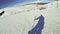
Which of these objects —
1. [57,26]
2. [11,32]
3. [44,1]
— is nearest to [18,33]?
[11,32]

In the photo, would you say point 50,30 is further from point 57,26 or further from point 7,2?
point 7,2

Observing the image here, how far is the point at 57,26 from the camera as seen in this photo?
307 centimetres

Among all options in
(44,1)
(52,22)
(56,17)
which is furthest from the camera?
(44,1)

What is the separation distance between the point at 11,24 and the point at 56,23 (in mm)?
1027

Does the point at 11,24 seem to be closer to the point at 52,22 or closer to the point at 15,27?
the point at 15,27

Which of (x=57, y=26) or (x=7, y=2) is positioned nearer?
(x=57, y=26)

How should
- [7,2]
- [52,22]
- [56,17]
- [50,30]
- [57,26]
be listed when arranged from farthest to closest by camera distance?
[7,2]
[56,17]
[52,22]
[57,26]
[50,30]

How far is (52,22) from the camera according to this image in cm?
330

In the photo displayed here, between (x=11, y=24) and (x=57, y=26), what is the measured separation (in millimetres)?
1064

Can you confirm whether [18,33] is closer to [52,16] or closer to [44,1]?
[52,16]

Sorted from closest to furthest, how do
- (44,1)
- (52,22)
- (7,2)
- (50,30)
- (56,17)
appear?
(50,30) → (52,22) → (56,17) → (44,1) → (7,2)

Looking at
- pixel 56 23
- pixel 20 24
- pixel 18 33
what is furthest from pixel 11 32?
pixel 56 23

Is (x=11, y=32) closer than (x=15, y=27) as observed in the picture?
Yes

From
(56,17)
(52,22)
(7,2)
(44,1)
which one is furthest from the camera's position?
(7,2)
